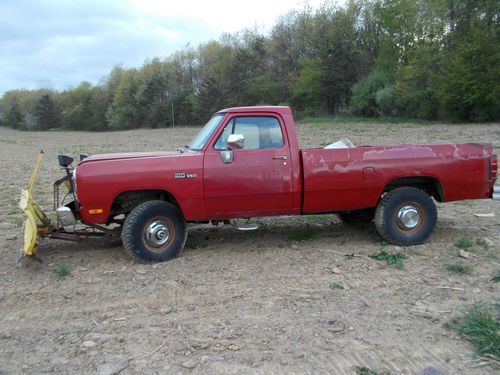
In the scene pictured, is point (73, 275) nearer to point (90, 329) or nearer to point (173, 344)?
point (90, 329)

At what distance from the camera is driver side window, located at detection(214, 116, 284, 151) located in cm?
606

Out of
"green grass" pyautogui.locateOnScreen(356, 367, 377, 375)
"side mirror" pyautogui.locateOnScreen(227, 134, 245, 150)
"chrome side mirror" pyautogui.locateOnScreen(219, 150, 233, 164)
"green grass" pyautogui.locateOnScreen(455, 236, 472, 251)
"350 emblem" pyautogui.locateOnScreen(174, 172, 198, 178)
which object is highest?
"side mirror" pyautogui.locateOnScreen(227, 134, 245, 150)

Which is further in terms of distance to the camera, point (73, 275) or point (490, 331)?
point (73, 275)

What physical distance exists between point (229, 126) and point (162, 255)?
183cm

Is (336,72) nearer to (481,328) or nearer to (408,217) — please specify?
(408,217)

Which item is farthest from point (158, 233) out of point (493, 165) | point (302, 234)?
point (493, 165)

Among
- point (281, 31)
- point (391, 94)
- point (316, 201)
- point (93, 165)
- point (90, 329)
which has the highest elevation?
point (281, 31)

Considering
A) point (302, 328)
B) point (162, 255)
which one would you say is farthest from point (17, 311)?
point (302, 328)

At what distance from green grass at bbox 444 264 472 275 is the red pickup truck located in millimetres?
911

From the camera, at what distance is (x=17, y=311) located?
4641mm

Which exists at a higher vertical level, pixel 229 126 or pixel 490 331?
pixel 229 126

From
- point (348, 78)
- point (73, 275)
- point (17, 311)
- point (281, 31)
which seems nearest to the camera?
point (17, 311)

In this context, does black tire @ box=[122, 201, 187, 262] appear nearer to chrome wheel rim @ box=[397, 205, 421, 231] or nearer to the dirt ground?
the dirt ground

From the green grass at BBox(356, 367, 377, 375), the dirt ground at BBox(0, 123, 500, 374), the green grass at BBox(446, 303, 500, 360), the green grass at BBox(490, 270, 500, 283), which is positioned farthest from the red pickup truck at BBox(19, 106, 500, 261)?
the green grass at BBox(356, 367, 377, 375)
